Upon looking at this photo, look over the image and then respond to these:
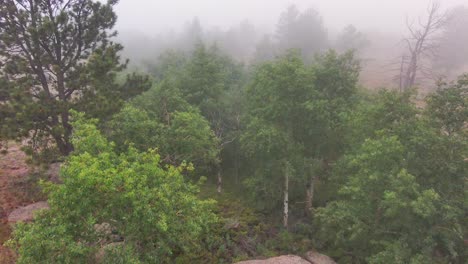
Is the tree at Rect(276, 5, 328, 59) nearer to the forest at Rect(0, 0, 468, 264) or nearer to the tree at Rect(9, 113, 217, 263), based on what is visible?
the forest at Rect(0, 0, 468, 264)

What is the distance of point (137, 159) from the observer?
1372 cm

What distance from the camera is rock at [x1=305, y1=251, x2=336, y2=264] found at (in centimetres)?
2075

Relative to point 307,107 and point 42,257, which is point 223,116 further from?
point 42,257

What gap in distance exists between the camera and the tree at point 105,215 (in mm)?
10156

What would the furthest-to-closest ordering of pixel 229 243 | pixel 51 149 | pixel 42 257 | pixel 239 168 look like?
pixel 239 168 → pixel 229 243 → pixel 51 149 → pixel 42 257

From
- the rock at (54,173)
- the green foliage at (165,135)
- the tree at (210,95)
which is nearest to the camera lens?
the green foliage at (165,135)

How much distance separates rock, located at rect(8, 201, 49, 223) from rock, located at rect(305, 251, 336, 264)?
1719cm

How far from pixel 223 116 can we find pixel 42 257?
72.2 feet

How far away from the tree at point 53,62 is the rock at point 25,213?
3.59 meters

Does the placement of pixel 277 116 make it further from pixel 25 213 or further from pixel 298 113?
pixel 25 213

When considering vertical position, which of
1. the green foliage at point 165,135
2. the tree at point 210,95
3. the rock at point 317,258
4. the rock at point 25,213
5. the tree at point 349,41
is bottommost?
the rock at point 317,258

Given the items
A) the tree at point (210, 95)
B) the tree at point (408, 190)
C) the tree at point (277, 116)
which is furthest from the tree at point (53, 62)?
the tree at point (408, 190)

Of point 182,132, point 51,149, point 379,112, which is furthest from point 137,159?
point 379,112

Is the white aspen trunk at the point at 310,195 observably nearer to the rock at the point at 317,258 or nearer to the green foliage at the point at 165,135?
the rock at the point at 317,258
